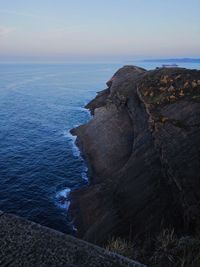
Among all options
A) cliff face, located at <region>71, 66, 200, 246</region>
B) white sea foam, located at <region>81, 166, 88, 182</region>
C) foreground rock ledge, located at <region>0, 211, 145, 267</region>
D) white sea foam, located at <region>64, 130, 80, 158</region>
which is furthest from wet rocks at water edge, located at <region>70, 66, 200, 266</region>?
foreground rock ledge, located at <region>0, 211, 145, 267</region>

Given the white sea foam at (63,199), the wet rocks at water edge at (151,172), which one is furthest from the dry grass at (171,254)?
the white sea foam at (63,199)

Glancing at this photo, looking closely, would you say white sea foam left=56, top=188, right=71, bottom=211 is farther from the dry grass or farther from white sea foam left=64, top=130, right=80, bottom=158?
the dry grass

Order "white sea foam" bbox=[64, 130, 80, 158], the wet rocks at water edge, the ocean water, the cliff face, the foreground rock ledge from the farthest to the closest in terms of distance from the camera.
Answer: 1. "white sea foam" bbox=[64, 130, 80, 158]
2. the ocean water
3. the cliff face
4. the wet rocks at water edge
5. the foreground rock ledge

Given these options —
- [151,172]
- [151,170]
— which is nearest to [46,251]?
[151,172]

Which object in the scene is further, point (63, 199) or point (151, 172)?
point (63, 199)

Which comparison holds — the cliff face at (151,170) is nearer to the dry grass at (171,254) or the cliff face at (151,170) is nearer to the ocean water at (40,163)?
the ocean water at (40,163)

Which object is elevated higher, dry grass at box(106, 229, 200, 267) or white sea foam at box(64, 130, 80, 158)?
dry grass at box(106, 229, 200, 267)

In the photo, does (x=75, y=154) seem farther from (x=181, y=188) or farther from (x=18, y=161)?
(x=181, y=188)

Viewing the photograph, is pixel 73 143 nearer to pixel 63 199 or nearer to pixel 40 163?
pixel 40 163
